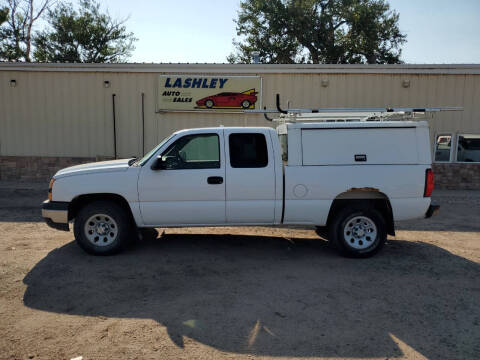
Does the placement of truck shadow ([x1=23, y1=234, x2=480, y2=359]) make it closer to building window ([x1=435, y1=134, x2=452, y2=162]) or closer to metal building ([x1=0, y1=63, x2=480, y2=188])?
metal building ([x1=0, y1=63, x2=480, y2=188])

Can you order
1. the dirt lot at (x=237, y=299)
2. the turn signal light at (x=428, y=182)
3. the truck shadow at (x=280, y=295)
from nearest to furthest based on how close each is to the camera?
1. the dirt lot at (x=237, y=299)
2. the truck shadow at (x=280, y=295)
3. the turn signal light at (x=428, y=182)

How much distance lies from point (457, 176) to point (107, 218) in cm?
1216

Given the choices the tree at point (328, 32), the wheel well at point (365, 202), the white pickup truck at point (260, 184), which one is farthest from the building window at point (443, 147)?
the tree at point (328, 32)

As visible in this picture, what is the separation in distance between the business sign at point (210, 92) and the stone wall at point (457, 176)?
22.2ft

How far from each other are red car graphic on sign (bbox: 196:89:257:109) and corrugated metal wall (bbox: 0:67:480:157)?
37 centimetres

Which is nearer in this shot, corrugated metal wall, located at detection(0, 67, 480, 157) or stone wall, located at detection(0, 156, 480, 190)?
corrugated metal wall, located at detection(0, 67, 480, 157)

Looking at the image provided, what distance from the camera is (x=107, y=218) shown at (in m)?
5.91

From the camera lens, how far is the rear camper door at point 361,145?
5867 millimetres

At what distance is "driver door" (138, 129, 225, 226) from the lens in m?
5.77

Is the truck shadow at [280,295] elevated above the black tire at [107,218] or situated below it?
below

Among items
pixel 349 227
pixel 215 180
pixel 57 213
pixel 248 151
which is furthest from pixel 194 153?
pixel 349 227

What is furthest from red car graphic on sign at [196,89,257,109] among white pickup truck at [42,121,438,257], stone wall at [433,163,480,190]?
white pickup truck at [42,121,438,257]

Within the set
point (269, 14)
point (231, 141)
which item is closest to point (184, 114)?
point (231, 141)

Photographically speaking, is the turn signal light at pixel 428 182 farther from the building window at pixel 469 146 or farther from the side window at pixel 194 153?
the building window at pixel 469 146
